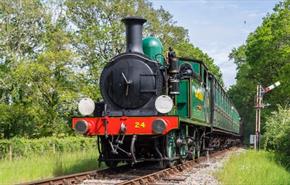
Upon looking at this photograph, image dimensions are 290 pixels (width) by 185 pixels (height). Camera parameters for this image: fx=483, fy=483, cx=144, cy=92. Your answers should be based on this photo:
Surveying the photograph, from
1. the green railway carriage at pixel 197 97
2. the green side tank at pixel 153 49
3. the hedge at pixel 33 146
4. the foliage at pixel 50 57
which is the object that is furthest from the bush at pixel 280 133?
the foliage at pixel 50 57

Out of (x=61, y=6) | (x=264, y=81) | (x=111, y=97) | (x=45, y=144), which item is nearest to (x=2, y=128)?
(x=61, y=6)

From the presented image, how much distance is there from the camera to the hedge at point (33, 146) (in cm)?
2263

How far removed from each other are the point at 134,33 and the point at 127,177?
12.5ft

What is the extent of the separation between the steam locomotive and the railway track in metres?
0.35

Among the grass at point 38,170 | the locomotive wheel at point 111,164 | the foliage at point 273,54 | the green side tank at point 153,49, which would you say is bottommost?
the grass at point 38,170

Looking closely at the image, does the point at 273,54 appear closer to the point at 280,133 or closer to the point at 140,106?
the point at 280,133

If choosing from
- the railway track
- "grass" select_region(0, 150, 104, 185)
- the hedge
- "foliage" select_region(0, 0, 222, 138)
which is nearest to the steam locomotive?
the railway track

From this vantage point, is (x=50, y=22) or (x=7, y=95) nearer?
(x=7, y=95)

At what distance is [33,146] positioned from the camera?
23.8m

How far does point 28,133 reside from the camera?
37.3 m

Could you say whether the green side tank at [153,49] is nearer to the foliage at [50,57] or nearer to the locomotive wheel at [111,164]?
the locomotive wheel at [111,164]

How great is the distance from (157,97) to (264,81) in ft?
96.8

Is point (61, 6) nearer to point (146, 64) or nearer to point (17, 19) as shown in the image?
point (17, 19)

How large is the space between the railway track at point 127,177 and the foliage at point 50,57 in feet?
66.2
